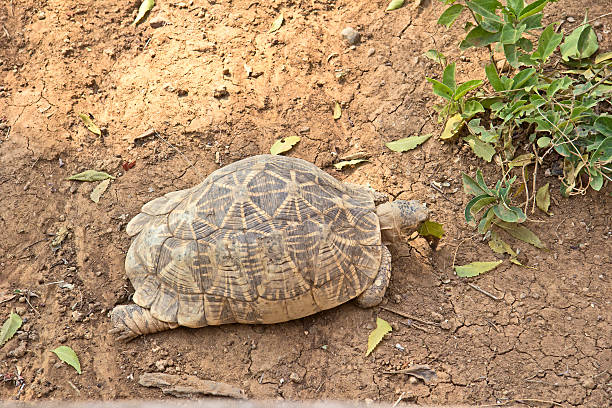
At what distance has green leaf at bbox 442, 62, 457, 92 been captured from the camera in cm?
432

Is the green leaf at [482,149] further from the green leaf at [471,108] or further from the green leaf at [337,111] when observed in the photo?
the green leaf at [337,111]

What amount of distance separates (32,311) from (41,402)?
0.81 m

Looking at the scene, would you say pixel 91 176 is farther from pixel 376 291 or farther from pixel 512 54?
pixel 512 54

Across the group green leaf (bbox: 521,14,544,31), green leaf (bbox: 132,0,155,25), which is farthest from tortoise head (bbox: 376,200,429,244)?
green leaf (bbox: 132,0,155,25)

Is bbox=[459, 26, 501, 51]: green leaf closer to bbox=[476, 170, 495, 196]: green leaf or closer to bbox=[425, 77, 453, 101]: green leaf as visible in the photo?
bbox=[425, 77, 453, 101]: green leaf

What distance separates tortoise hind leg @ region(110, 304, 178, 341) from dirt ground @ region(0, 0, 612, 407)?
90 millimetres

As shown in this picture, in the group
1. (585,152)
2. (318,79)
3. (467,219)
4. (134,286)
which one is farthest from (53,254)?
(585,152)

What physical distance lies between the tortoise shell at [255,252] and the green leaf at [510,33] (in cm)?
184

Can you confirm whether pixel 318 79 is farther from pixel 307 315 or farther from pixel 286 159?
pixel 307 315

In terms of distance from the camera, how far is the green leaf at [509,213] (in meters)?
3.98

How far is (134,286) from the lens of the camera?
402cm

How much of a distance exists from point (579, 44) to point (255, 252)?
337cm

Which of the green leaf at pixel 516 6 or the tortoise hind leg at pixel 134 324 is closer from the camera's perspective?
the tortoise hind leg at pixel 134 324

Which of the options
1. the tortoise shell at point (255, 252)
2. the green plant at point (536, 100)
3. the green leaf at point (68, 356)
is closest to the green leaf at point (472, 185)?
the green plant at point (536, 100)
